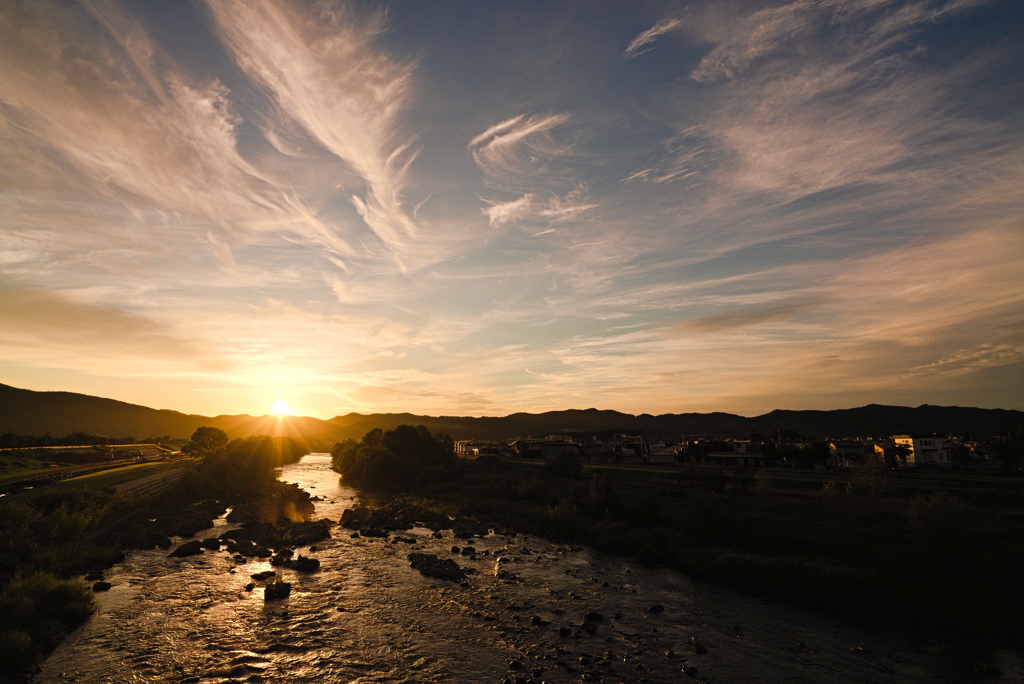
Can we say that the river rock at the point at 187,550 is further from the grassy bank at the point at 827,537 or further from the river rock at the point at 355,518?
the grassy bank at the point at 827,537

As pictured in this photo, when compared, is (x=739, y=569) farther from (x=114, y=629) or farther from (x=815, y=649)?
(x=114, y=629)

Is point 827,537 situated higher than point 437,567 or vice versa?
point 827,537

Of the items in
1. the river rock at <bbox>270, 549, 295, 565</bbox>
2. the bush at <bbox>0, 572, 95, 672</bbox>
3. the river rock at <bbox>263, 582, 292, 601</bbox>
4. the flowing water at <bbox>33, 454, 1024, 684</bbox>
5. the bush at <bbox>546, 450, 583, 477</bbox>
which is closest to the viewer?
the bush at <bbox>0, 572, 95, 672</bbox>

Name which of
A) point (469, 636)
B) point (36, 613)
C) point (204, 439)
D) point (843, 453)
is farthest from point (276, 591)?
point (204, 439)

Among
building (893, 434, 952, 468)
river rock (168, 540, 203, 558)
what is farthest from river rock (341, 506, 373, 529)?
building (893, 434, 952, 468)

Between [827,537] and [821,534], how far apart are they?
1.68ft

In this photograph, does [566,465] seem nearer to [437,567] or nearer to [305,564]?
[437,567]

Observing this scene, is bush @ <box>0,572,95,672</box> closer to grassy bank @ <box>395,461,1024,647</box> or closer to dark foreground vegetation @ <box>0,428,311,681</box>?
dark foreground vegetation @ <box>0,428,311,681</box>

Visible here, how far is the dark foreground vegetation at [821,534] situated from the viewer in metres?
29.0

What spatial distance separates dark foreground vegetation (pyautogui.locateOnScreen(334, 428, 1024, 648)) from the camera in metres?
29.0

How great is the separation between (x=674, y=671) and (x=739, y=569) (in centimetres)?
1599

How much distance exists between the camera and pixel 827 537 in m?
40.2

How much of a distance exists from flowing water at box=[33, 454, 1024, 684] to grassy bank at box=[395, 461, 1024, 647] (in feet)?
8.75


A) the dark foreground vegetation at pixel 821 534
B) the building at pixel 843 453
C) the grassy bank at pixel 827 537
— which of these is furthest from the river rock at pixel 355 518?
the building at pixel 843 453
